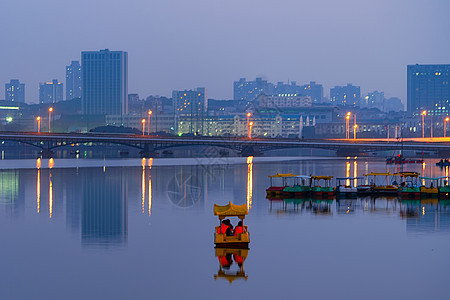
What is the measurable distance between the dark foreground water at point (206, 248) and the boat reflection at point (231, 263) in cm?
19

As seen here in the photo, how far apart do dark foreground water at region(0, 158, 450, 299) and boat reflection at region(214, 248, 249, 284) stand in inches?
7.6

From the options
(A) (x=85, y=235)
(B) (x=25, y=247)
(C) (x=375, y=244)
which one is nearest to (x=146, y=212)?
(A) (x=85, y=235)

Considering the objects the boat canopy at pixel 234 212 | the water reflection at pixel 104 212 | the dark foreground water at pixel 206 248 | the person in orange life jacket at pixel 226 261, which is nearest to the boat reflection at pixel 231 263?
the person in orange life jacket at pixel 226 261

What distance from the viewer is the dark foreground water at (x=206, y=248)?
104ft

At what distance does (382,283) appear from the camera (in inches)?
1280

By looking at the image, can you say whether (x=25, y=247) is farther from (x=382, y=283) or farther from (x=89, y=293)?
(x=382, y=283)

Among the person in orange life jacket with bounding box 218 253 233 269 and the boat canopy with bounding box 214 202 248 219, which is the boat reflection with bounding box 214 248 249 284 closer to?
the person in orange life jacket with bounding box 218 253 233 269

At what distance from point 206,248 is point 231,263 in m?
4.67

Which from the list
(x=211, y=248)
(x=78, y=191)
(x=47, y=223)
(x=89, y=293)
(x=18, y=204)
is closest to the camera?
(x=89, y=293)

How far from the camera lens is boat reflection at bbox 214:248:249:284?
33.8 meters

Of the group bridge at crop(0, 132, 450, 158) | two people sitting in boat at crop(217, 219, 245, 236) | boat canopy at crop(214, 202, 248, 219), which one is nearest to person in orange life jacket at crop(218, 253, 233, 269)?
two people sitting in boat at crop(217, 219, 245, 236)

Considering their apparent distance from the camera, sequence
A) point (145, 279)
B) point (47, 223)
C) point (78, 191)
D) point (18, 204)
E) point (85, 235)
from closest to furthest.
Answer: point (145, 279), point (85, 235), point (47, 223), point (18, 204), point (78, 191)

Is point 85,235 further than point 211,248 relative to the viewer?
Yes

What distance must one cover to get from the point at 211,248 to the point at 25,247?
34.6 ft
